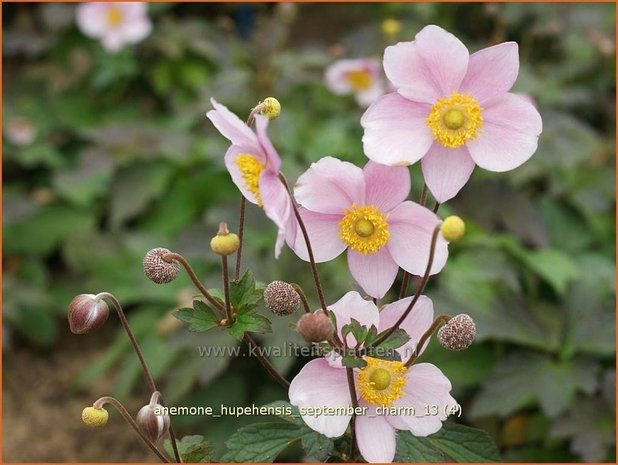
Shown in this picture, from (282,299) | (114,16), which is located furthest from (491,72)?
(114,16)

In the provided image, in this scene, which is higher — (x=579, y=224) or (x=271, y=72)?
(x=271, y=72)

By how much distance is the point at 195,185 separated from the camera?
8.08ft

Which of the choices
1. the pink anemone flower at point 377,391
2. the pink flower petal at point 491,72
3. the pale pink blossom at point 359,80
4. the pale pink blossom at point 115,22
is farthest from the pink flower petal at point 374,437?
the pale pink blossom at point 115,22

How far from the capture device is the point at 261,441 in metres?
0.85

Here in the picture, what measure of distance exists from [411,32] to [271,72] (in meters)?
0.50

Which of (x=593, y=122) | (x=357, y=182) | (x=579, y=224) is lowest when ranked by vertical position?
(x=579, y=224)

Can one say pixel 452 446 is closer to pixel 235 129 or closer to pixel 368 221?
pixel 368 221

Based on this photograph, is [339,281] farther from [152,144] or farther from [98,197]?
[98,197]

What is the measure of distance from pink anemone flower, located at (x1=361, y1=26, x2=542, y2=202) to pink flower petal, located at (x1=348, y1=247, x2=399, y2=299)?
80 mm

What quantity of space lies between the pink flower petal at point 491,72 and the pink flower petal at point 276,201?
23 centimetres

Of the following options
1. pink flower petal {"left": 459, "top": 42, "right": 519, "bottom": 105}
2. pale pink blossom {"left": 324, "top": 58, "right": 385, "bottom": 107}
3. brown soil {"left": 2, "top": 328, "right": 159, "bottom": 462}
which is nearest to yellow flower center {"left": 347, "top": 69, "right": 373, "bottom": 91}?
pale pink blossom {"left": 324, "top": 58, "right": 385, "bottom": 107}

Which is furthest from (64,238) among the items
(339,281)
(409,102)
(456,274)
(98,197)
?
(409,102)

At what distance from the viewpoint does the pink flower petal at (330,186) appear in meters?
0.78

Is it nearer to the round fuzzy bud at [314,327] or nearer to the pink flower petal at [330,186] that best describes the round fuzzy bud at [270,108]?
the pink flower petal at [330,186]
